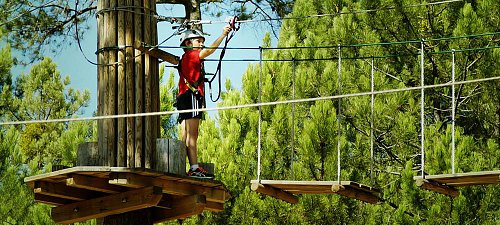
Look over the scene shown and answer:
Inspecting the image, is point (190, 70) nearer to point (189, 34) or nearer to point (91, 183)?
point (189, 34)

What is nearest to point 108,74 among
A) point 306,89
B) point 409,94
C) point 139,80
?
point 139,80

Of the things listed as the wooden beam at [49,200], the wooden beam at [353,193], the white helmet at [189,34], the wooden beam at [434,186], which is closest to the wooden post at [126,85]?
the white helmet at [189,34]

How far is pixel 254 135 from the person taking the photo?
11.8 meters

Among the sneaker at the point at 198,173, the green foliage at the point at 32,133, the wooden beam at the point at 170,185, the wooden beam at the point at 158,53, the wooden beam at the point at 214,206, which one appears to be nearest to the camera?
the wooden beam at the point at 170,185

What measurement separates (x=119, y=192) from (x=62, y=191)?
37 centimetres

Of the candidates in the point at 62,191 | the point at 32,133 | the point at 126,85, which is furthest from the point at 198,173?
the point at 32,133

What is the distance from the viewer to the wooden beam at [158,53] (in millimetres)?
7363

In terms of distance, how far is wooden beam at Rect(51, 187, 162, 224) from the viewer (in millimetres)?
7109

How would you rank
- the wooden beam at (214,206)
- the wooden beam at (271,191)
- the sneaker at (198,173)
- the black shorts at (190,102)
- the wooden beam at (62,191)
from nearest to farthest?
the wooden beam at (62,191) < the sneaker at (198,173) < the black shorts at (190,102) < the wooden beam at (271,191) < the wooden beam at (214,206)

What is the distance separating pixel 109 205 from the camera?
24.2ft

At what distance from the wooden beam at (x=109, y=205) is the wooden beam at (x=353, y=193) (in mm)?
1309

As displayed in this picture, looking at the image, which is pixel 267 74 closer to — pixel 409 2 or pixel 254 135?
pixel 254 135

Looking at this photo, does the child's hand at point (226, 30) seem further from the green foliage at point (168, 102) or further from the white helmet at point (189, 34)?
the green foliage at point (168, 102)

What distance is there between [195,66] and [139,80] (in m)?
0.47
